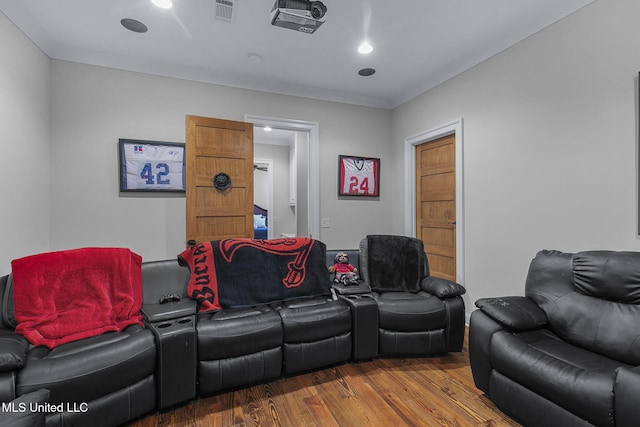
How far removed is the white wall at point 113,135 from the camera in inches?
116

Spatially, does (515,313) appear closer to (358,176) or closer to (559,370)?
(559,370)

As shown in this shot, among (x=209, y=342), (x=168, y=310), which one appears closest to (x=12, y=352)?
(x=168, y=310)

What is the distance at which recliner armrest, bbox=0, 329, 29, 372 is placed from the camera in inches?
56.4

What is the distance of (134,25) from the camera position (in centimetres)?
258

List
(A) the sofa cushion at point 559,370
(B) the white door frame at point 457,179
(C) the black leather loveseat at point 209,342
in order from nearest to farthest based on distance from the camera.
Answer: (A) the sofa cushion at point 559,370, (C) the black leather loveseat at point 209,342, (B) the white door frame at point 457,179

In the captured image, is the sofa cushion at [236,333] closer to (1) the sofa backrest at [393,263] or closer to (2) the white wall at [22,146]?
(1) the sofa backrest at [393,263]

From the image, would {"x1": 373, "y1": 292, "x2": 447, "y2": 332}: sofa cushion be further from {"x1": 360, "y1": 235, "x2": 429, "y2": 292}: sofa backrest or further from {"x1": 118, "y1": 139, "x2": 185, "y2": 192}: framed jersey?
{"x1": 118, "y1": 139, "x2": 185, "y2": 192}: framed jersey

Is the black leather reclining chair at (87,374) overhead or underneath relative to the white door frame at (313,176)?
underneath

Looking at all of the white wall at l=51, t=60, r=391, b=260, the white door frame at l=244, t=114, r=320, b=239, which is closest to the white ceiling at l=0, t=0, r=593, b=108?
the white wall at l=51, t=60, r=391, b=260

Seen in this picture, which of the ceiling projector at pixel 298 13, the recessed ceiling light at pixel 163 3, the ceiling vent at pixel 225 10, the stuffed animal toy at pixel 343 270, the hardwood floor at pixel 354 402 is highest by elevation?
the recessed ceiling light at pixel 163 3

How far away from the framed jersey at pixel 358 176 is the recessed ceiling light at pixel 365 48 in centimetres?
140

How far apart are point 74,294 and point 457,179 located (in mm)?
3561

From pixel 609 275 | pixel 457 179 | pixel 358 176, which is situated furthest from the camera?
pixel 358 176

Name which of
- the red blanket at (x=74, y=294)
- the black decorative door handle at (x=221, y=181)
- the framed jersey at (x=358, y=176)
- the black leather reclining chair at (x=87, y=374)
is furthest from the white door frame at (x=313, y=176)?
the black leather reclining chair at (x=87, y=374)
